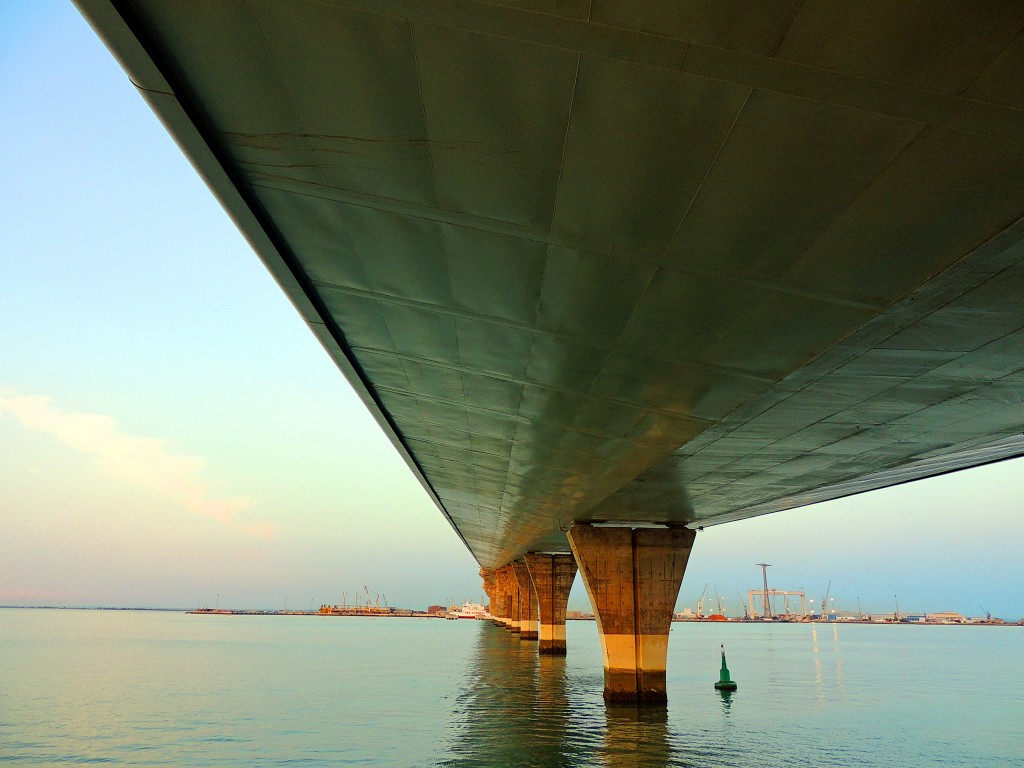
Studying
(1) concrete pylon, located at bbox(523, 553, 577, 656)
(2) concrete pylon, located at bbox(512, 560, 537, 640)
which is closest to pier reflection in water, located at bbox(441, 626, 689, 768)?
(1) concrete pylon, located at bbox(523, 553, 577, 656)

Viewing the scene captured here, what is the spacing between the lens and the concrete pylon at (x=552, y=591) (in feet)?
221

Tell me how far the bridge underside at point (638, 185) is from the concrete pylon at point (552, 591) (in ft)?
179

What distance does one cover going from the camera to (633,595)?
35.0 metres

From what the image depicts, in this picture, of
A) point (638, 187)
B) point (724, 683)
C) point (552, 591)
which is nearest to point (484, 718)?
point (724, 683)

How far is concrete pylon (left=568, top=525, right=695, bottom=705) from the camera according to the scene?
112 ft

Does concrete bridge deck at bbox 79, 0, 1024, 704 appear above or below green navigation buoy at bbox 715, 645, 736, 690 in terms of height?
above

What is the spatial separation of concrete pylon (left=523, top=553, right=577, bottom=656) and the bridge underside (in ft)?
179

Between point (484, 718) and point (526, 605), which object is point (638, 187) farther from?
point (526, 605)

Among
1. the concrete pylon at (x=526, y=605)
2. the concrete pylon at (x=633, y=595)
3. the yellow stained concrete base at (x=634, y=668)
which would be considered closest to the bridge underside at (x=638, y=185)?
the concrete pylon at (x=633, y=595)

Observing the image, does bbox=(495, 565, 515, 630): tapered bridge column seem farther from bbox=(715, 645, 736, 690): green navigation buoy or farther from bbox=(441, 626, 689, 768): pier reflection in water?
bbox=(441, 626, 689, 768): pier reflection in water

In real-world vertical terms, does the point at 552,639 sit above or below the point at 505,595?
below

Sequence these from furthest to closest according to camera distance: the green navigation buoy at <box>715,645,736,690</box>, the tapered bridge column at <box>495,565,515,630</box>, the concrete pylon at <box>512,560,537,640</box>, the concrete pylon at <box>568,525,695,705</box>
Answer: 1. the tapered bridge column at <box>495,565,515,630</box>
2. the concrete pylon at <box>512,560,537,640</box>
3. the green navigation buoy at <box>715,645,736,690</box>
4. the concrete pylon at <box>568,525,695,705</box>

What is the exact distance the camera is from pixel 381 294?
1323cm

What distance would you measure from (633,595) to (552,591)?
35.8 meters
